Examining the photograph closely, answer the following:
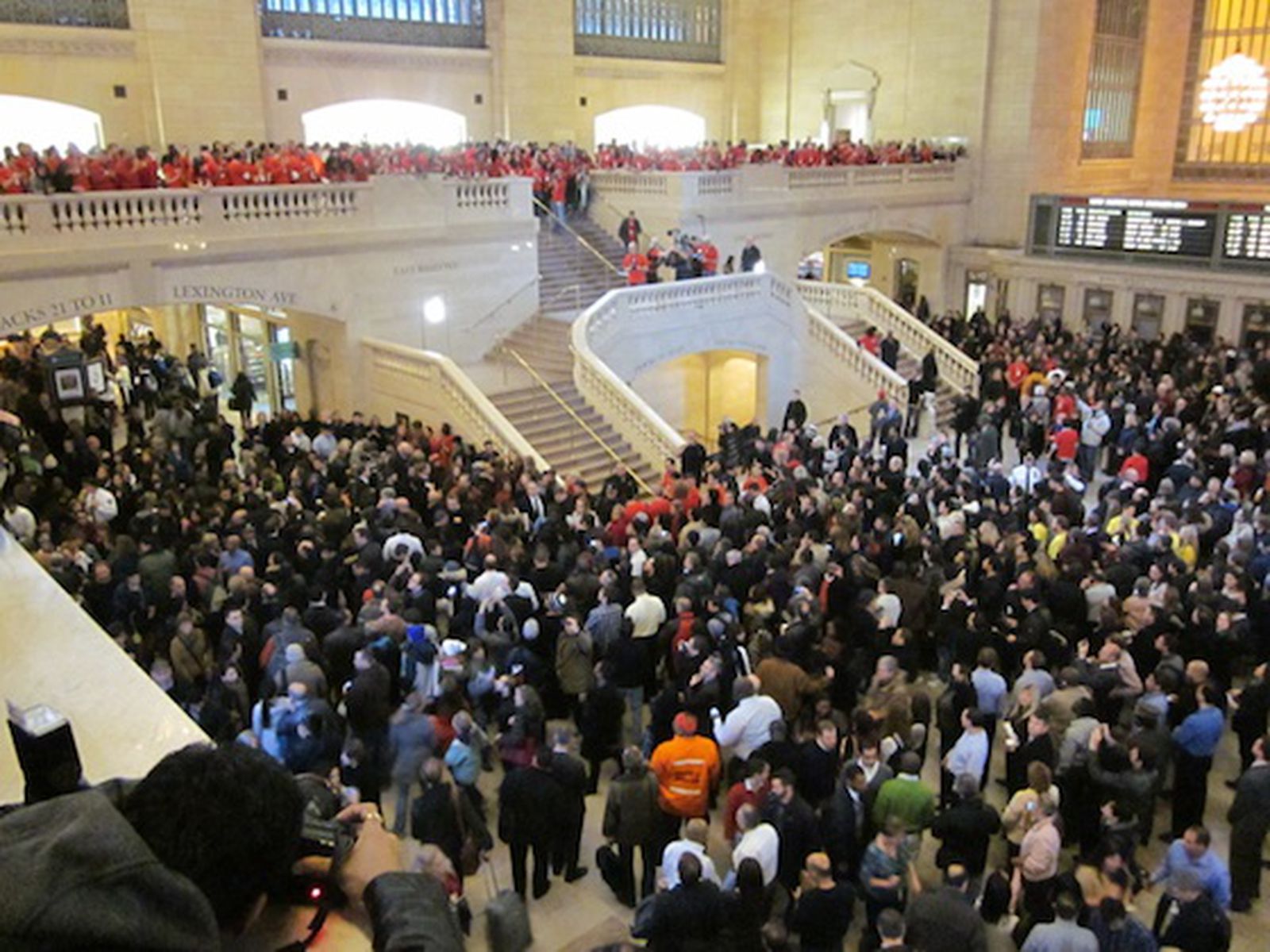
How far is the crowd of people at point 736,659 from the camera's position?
6.53 m

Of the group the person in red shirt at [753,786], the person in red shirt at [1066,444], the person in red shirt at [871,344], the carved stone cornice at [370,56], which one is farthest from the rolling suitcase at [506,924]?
the carved stone cornice at [370,56]

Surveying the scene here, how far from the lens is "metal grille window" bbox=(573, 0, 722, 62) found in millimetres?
30828

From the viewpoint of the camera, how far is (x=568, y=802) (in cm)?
709

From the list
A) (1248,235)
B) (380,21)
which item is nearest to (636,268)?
(380,21)

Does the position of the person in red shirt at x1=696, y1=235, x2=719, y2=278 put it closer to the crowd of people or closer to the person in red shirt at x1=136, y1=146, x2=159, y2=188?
the crowd of people

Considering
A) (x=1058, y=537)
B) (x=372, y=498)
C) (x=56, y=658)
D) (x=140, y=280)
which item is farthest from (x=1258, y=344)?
(x=56, y=658)

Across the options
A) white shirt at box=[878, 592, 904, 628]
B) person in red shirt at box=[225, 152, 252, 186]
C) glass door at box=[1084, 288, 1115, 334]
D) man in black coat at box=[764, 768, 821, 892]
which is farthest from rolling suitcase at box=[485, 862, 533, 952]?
glass door at box=[1084, 288, 1115, 334]

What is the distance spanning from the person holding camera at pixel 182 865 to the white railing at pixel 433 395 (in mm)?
13389

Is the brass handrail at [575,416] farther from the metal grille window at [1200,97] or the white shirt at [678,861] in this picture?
the metal grille window at [1200,97]

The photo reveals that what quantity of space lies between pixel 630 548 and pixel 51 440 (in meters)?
9.53

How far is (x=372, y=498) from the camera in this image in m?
13.2

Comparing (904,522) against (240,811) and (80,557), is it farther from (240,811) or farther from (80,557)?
(240,811)

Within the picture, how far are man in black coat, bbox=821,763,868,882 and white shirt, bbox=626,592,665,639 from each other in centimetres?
292

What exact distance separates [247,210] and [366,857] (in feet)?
56.8
